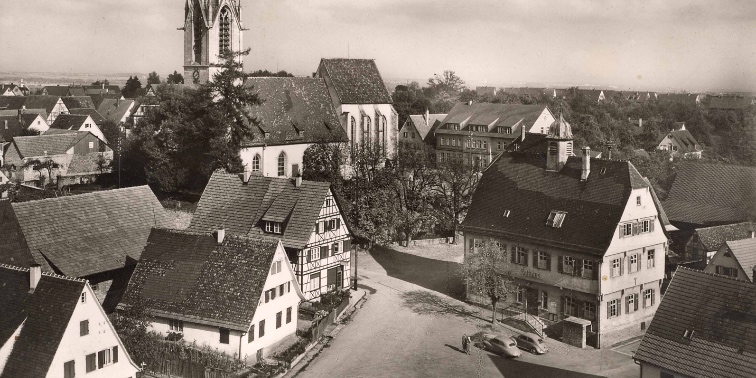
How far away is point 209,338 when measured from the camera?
3644cm

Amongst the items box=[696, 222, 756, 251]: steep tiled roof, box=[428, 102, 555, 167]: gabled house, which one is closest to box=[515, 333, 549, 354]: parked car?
box=[696, 222, 756, 251]: steep tiled roof

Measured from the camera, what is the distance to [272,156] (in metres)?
69.2

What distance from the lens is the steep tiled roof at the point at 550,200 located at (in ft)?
141

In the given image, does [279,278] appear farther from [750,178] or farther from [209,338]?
[750,178]

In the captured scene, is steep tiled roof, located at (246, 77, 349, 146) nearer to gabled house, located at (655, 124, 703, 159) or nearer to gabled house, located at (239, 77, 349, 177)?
gabled house, located at (239, 77, 349, 177)

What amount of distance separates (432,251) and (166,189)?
22.6 meters

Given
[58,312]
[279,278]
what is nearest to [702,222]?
[279,278]

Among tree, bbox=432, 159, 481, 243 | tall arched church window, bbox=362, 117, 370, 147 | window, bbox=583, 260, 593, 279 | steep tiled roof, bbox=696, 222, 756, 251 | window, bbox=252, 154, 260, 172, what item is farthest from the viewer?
tall arched church window, bbox=362, 117, 370, 147

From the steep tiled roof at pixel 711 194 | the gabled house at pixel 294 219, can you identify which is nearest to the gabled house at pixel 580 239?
the gabled house at pixel 294 219

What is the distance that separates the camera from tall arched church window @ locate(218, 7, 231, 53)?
233ft

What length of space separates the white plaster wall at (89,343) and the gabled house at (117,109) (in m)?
106

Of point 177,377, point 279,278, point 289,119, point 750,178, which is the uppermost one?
point 289,119

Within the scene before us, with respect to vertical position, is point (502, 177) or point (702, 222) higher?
point (502, 177)

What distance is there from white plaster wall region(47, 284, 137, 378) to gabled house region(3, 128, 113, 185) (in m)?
49.0
